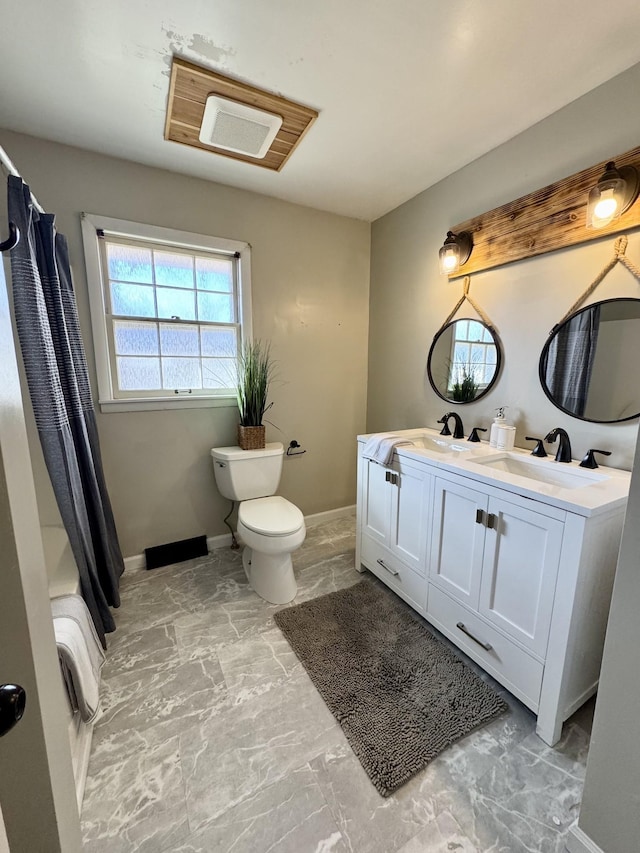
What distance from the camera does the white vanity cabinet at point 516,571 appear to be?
1151 millimetres

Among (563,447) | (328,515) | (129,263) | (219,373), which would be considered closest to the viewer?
(563,447)

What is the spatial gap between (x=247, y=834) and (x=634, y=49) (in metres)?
2.95

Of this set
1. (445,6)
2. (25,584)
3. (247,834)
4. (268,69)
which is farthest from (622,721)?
(268,69)

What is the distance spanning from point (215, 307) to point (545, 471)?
217cm

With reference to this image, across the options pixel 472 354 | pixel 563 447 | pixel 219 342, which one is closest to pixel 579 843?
pixel 563 447

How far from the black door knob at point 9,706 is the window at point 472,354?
2136 mm

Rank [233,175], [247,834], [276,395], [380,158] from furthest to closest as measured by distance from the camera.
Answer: [276,395] → [233,175] → [380,158] → [247,834]

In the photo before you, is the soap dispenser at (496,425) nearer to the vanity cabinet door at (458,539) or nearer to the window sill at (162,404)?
the vanity cabinet door at (458,539)

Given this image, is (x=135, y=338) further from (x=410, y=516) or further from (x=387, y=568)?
(x=387, y=568)

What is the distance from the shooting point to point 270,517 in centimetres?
199

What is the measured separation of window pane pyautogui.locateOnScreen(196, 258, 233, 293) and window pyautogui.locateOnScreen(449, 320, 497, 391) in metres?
1.55

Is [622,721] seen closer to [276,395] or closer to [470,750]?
[470,750]

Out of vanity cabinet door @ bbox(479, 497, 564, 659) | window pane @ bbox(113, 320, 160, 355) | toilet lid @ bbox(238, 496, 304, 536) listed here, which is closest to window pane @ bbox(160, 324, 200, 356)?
window pane @ bbox(113, 320, 160, 355)

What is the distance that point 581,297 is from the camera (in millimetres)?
1565
